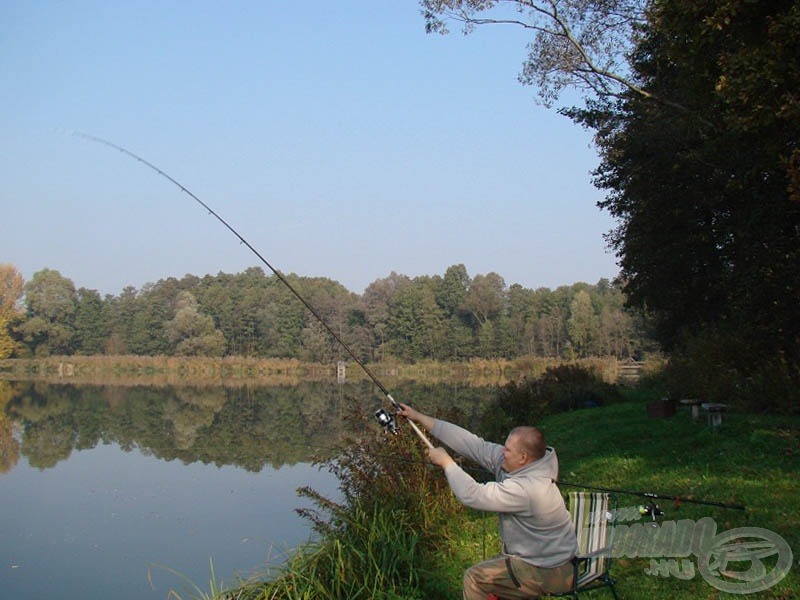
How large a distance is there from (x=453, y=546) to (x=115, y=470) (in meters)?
11.8

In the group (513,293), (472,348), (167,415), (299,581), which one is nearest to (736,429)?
(299,581)

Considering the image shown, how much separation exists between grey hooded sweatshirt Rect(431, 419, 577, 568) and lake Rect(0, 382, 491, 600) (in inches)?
141

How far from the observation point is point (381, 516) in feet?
22.8

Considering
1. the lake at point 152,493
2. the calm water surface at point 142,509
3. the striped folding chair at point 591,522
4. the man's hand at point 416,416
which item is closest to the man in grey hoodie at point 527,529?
the man's hand at point 416,416

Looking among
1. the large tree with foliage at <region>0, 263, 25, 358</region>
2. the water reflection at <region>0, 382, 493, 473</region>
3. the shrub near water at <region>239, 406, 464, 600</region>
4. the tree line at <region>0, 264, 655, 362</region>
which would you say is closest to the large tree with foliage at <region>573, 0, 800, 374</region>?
the shrub near water at <region>239, 406, 464, 600</region>

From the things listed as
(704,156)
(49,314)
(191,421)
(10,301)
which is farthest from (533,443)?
(49,314)

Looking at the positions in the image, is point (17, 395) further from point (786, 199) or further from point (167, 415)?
point (786, 199)

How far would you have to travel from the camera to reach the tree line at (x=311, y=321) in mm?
65750

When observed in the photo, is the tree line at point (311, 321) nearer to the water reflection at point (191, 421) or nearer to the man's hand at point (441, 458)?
the water reflection at point (191, 421)

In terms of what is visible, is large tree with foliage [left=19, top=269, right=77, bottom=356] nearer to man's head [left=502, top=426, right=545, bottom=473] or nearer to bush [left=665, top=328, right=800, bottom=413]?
bush [left=665, top=328, right=800, bottom=413]

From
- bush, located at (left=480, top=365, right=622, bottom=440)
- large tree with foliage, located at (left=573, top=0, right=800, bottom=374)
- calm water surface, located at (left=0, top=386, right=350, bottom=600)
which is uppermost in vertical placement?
large tree with foliage, located at (left=573, top=0, right=800, bottom=374)

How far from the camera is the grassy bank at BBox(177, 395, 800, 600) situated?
6062mm

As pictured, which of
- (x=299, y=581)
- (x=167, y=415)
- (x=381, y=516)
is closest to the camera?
(x=299, y=581)

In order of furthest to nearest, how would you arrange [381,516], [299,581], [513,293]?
[513,293] < [381,516] < [299,581]
